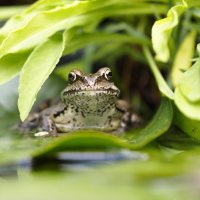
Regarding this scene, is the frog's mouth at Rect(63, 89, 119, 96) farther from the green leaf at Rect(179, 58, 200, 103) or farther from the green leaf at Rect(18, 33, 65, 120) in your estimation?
the green leaf at Rect(179, 58, 200, 103)

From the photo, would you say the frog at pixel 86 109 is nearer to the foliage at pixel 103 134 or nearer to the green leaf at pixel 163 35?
the foliage at pixel 103 134

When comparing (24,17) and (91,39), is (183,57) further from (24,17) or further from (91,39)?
(24,17)

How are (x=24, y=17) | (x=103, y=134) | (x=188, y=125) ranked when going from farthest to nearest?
1. (x=24, y=17)
2. (x=188, y=125)
3. (x=103, y=134)

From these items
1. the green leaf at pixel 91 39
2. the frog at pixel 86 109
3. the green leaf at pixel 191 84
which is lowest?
the frog at pixel 86 109

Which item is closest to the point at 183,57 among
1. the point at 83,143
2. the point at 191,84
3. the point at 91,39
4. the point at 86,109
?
the point at 91,39

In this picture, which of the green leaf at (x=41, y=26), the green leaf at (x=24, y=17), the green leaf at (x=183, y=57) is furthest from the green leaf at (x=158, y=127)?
the green leaf at (x=24, y=17)

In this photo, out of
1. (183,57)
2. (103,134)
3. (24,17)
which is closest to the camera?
(103,134)

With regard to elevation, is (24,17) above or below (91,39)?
above
